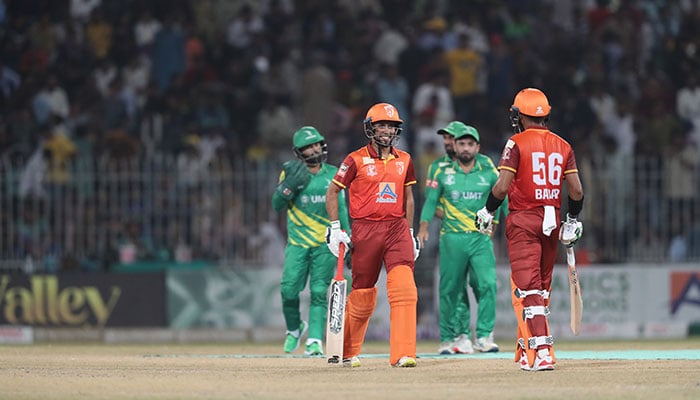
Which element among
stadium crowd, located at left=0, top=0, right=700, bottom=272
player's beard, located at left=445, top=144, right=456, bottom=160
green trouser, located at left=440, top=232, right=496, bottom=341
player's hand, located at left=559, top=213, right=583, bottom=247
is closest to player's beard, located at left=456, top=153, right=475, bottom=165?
player's beard, located at left=445, top=144, right=456, bottom=160

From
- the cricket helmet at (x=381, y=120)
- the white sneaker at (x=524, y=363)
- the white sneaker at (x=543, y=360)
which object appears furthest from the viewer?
the cricket helmet at (x=381, y=120)

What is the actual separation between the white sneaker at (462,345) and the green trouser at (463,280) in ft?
0.19

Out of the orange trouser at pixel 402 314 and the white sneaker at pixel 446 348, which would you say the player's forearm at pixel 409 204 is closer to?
the orange trouser at pixel 402 314

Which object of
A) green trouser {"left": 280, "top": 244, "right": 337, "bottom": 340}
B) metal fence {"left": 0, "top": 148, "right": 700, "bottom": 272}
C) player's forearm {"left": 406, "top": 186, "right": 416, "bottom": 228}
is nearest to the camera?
player's forearm {"left": 406, "top": 186, "right": 416, "bottom": 228}

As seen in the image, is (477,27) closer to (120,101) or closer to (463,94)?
(463,94)

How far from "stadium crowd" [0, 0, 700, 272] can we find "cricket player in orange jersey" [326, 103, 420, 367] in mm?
9494

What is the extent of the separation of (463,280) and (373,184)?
3.50 meters

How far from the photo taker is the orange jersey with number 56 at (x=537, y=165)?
13.5 m

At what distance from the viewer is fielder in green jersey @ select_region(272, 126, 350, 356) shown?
1686 cm

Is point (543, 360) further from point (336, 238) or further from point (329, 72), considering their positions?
point (329, 72)

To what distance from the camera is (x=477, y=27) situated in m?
26.6

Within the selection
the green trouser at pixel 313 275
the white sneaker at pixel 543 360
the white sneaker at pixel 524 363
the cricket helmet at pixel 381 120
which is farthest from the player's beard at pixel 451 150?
the white sneaker at pixel 543 360

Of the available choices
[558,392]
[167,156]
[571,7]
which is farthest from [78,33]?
[558,392]

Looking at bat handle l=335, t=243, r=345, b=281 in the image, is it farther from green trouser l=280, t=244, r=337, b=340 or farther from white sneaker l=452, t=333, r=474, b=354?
white sneaker l=452, t=333, r=474, b=354
